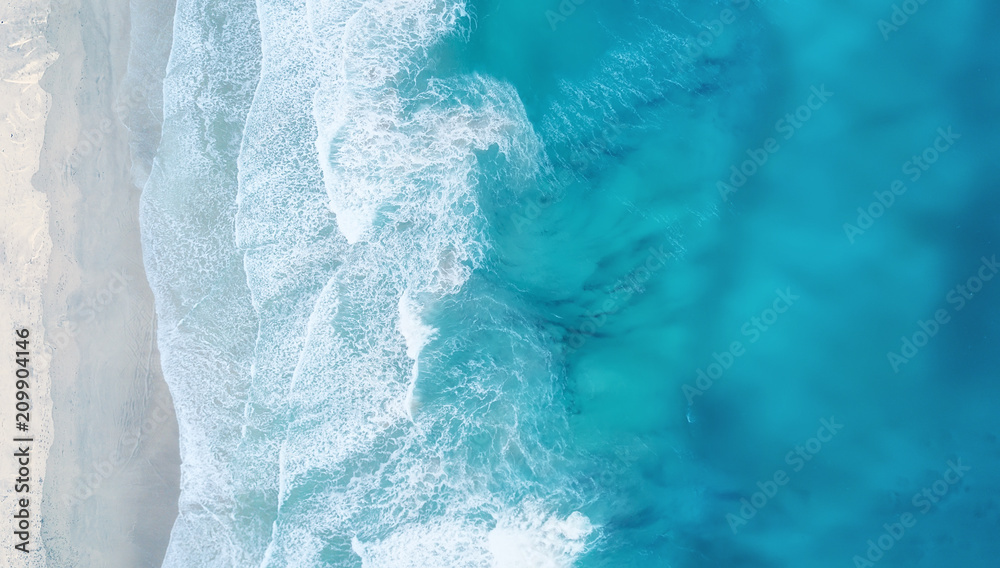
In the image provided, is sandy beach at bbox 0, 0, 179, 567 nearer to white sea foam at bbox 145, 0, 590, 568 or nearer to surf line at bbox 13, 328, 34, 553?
surf line at bbox 13, 328, 34, 553

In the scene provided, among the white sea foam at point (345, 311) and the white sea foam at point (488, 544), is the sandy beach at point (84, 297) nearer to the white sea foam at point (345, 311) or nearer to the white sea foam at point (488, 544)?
the white sea foam at point (345, 311)

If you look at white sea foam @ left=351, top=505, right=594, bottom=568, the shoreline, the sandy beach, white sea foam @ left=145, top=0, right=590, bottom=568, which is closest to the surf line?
the sandy beach

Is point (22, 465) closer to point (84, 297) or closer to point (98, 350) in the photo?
point (98, 350)

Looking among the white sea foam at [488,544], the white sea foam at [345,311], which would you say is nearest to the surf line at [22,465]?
the white sea foam at [345,311]

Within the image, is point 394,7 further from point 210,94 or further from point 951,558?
point 951,558

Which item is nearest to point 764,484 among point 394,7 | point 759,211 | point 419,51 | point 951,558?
point 951,558

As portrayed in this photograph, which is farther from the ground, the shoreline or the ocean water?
the ocean water
